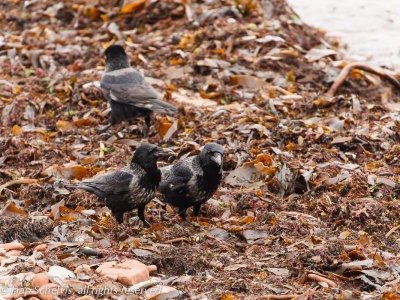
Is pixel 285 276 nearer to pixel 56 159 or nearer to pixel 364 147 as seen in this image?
pixel 364 147

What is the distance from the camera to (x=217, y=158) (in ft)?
17.9

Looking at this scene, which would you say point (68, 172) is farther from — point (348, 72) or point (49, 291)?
point (348, 72)

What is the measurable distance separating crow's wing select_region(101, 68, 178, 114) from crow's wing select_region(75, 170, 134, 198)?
79.7 inches

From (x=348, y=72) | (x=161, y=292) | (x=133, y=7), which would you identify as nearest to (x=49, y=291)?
(x=161, y=292)

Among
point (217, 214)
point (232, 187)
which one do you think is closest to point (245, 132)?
point (232, 187)

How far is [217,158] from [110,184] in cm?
106

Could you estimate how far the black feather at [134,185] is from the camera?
5.42 m

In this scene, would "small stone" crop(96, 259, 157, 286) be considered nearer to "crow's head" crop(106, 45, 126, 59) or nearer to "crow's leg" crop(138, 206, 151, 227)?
"crow's leg" crop(138, 206, 151, 227)

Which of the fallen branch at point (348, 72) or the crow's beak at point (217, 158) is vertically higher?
the crow's beak at point (217, 158)

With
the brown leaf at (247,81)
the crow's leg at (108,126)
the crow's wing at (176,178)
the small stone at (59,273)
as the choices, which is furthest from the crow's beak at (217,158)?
the brown leaf at (247,81)

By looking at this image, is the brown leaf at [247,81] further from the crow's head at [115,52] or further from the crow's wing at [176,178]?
the crow's wing at [176,178]

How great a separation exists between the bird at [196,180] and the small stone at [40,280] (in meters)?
1.86

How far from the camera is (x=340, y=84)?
28.2 feet

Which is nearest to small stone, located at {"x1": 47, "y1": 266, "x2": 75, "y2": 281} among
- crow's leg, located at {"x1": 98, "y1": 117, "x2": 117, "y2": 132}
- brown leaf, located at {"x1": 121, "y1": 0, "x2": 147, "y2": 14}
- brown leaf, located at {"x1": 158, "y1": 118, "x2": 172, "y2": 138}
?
brown leaf, located at {"x1": 158, "y1": 118, "x2": 172, "y2": 138}
